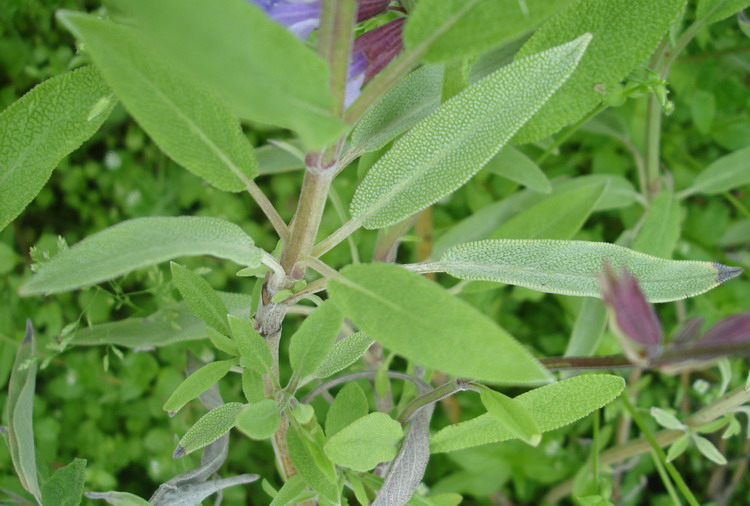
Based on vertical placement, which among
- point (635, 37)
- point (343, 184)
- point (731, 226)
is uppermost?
point (635, 37)

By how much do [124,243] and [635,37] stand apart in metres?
0.49

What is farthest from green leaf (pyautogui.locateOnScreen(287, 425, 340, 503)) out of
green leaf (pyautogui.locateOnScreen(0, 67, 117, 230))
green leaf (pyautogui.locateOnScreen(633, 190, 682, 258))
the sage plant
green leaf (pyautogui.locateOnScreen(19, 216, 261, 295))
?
green leaf (pyautogui.locateOnScreen(633, 190, 682, 258))

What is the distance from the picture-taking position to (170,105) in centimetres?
47

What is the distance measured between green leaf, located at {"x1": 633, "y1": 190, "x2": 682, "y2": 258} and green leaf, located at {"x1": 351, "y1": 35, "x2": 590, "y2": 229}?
465mm

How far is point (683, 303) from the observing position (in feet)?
3.96

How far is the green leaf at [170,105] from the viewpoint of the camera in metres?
0.42

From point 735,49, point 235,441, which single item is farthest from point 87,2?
point 735,49

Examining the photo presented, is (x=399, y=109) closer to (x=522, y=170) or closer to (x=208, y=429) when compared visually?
(x=522, y=170)

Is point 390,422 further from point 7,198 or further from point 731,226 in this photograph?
point 731,226

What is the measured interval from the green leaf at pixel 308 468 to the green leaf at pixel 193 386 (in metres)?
0.08

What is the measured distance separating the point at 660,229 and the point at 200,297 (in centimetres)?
62

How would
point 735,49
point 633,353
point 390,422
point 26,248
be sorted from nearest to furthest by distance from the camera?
point 633,353
point 390,422
point 735,49
point 26,248

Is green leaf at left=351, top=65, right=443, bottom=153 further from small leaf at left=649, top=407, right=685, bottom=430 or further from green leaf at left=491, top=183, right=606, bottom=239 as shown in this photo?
small leaf at left=649, top=407, right=685, bottom=430

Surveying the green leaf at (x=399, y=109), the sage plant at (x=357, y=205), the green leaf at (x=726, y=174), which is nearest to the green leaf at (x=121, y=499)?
the sage plant at (x=357, y=205)
